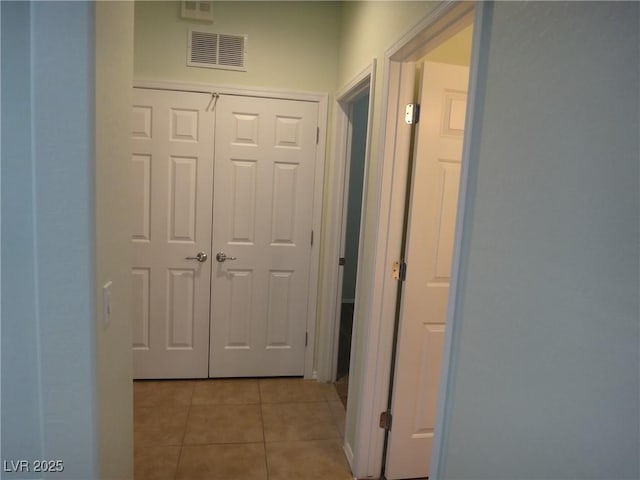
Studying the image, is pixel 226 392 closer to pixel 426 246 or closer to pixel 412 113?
pixel 426 246

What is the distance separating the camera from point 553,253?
808 mm

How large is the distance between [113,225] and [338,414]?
1907mm

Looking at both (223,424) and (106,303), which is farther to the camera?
(223,424)

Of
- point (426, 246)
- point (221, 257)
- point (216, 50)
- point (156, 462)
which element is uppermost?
point (216, 50)

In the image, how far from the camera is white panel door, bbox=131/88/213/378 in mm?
2582

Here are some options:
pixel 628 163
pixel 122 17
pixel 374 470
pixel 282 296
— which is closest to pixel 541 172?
pixel 628 163

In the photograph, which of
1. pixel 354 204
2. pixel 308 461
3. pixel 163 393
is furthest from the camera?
pixel 354 204

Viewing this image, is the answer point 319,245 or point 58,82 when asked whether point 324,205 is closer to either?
point 319,245

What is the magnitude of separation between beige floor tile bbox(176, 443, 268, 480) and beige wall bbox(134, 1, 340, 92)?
2.19 metres

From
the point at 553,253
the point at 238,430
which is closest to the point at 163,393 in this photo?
the point at 238,430

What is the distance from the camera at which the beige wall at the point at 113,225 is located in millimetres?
1063

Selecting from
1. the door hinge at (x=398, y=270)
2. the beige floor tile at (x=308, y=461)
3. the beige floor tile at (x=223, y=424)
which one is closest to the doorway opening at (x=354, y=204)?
the beige floor tile at (x=223, y=424)

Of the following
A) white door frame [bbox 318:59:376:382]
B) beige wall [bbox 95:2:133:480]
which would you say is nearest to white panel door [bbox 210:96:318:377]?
white door frame [bbox 318:59:376:382]

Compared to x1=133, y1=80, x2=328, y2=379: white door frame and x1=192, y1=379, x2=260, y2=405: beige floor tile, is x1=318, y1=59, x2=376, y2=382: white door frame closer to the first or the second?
x1=133, y1=80, x2=328, y2=379: white door frame
